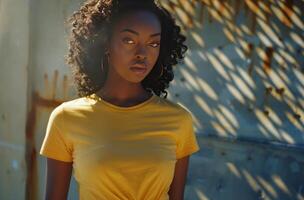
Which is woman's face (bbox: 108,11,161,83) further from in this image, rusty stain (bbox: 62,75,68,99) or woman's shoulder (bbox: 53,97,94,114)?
rusty stain (bbox: 62,75,68,99)

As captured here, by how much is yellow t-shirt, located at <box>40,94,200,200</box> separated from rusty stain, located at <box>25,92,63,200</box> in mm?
2003

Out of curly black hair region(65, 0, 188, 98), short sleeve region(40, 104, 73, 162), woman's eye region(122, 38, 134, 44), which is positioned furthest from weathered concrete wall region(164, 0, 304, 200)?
short sleeve region(40, 104, 73, 162)

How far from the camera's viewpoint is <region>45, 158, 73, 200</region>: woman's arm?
1996mm

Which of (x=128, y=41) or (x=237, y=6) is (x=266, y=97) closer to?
(x=237, y=6)

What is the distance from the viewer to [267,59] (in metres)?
3.05

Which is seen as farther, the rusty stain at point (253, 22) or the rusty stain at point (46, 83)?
the rusty stain at point (46, 83)

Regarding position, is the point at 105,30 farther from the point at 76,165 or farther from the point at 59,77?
the point at 59,77

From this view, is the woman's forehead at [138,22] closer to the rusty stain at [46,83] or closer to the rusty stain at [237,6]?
the rusty stain at [237,6]

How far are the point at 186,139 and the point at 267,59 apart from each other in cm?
113

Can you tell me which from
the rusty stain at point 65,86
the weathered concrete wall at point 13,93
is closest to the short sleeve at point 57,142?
the rusty stain at point 65,86

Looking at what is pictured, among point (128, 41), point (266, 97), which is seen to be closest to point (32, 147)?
point (266, 97)

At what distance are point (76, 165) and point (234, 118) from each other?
1.45 m

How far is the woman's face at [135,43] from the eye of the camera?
195cm

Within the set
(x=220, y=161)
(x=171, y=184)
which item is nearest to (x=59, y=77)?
(x=220, y=161)
